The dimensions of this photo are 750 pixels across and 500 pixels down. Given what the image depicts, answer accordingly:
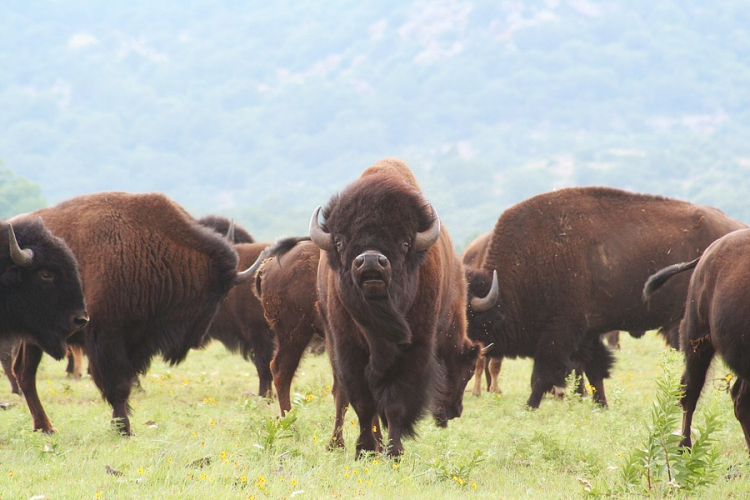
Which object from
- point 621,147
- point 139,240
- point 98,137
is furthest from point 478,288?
point 98,137

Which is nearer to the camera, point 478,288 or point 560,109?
point 478,288

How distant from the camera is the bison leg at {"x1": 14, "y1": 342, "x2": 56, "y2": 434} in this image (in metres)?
8.02

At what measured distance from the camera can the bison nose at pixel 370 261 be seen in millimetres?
5914

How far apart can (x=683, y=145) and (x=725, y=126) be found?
31953 millimetres

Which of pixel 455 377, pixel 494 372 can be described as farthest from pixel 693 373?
pixel 494 372

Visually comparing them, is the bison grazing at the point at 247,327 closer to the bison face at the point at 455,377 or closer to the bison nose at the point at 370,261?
the bison face at the point at 455,377

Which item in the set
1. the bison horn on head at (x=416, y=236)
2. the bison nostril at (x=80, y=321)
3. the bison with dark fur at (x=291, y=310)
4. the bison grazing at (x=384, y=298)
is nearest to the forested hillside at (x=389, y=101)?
the bison with dark fur at (x=291, y=310)

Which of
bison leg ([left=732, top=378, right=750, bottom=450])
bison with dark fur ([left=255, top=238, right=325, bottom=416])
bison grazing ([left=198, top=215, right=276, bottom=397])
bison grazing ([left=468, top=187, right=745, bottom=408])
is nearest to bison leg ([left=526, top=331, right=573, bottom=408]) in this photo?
bison grazing ([left=468, top=187, right=745, bottom=408])

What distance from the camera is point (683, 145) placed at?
129 m

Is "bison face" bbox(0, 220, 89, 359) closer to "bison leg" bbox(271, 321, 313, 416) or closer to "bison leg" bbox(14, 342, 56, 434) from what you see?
"bison leg" bbox(14, 342, 56, 434)

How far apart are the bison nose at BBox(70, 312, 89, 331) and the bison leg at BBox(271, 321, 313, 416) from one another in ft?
7.10

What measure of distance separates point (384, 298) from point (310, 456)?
1295 mm

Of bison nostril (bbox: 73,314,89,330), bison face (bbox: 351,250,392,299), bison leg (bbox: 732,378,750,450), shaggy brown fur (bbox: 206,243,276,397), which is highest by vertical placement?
bison face (bbox: 351,250,392,299)

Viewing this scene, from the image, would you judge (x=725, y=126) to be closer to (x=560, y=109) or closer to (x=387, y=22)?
(x=560, y=109)
